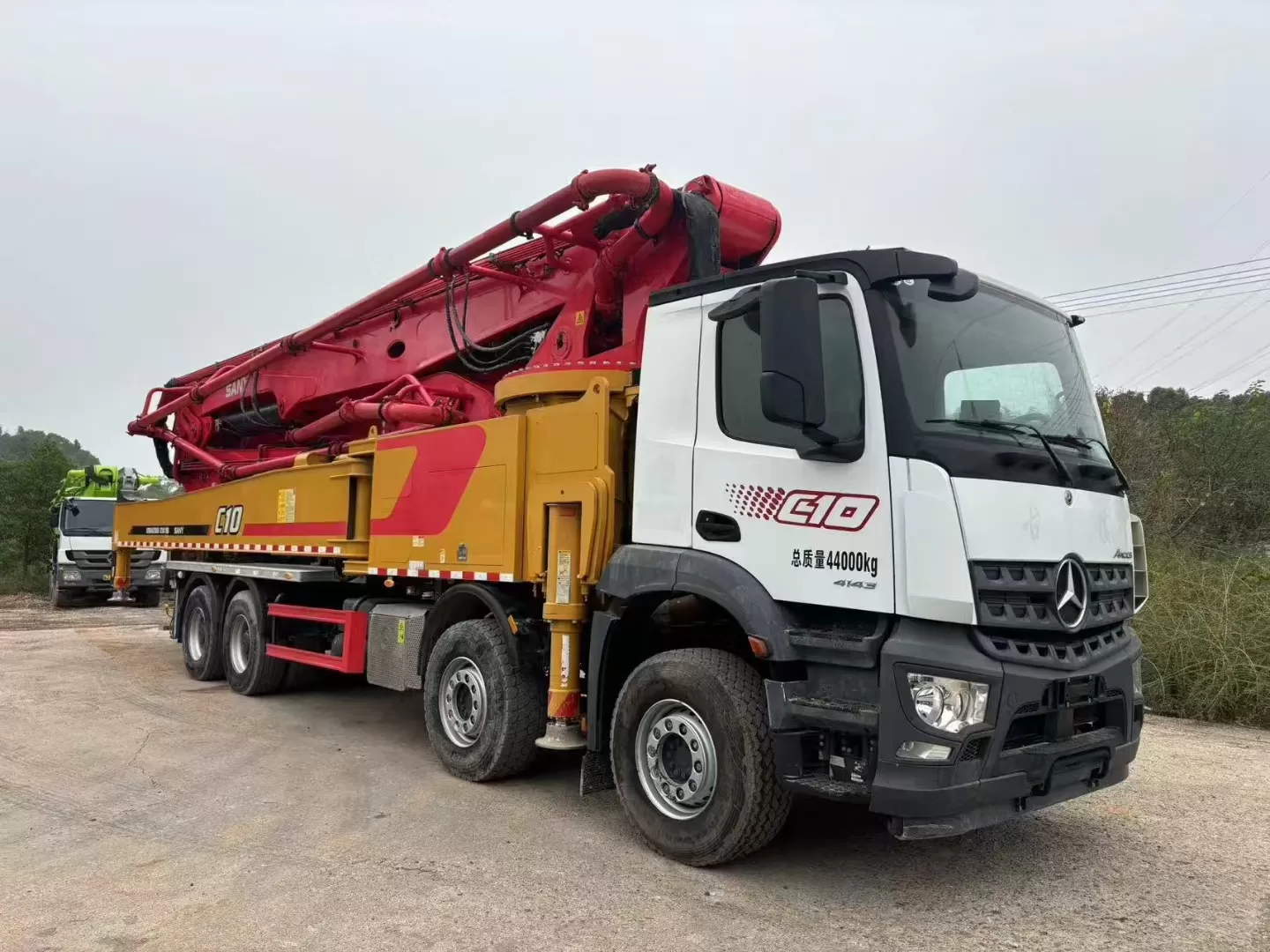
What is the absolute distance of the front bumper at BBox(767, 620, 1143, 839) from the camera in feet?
11.3

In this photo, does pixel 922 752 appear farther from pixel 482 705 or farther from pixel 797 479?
pixel 482 705

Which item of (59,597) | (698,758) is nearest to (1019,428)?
(698,758)

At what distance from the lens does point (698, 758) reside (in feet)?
13.7

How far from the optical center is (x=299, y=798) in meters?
5.30

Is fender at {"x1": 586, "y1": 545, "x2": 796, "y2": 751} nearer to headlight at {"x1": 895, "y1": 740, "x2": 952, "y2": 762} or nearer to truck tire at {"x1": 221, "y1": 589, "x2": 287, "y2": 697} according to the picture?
headlight at {"x1": 895, "y1": 740, "x2": 952, "y2": 762}

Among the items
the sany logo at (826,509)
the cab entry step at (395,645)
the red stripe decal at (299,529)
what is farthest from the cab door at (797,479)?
the red stripe decal at (299,529)

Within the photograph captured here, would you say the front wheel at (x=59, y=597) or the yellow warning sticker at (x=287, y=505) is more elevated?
the yellow warning sticker at (x=287, y=505)

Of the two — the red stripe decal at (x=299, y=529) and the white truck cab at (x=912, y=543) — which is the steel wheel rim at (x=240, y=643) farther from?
the white truck cab at (x=912, y=543)

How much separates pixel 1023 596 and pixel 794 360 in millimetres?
1335

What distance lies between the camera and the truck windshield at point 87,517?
19359mm

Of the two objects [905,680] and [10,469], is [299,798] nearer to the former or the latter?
[905,680]

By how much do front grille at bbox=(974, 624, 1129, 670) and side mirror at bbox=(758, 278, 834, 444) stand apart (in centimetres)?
102

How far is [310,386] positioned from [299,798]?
193 inches

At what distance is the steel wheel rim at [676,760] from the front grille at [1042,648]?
129cm
